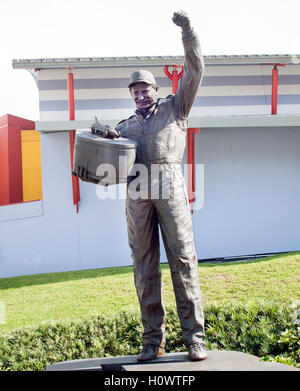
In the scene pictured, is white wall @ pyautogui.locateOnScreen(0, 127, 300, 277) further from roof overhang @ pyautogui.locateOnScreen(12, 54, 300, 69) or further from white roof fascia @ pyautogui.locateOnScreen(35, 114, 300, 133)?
roof overhang @ pyautogui.locateOnScreen(12, 54, 300, 69)

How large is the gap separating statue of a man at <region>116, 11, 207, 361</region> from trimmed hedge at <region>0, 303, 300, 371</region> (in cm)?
159

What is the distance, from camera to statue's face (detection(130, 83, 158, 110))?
3770mm

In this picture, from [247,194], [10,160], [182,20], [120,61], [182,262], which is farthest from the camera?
[10,160]

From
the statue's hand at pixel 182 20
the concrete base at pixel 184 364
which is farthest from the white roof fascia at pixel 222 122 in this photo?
the concrete base at pixel 184 364

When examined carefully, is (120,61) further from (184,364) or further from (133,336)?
(184,364)

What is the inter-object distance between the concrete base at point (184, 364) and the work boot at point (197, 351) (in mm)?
32

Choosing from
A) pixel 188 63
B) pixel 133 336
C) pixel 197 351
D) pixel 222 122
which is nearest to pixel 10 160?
pixel 222 122

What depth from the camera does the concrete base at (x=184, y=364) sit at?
3297 mm

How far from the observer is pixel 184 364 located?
3.40 meters

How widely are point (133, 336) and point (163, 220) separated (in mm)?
2625

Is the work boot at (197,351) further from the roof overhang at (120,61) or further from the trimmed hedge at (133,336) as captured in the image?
the roof overhang at (120,61)
